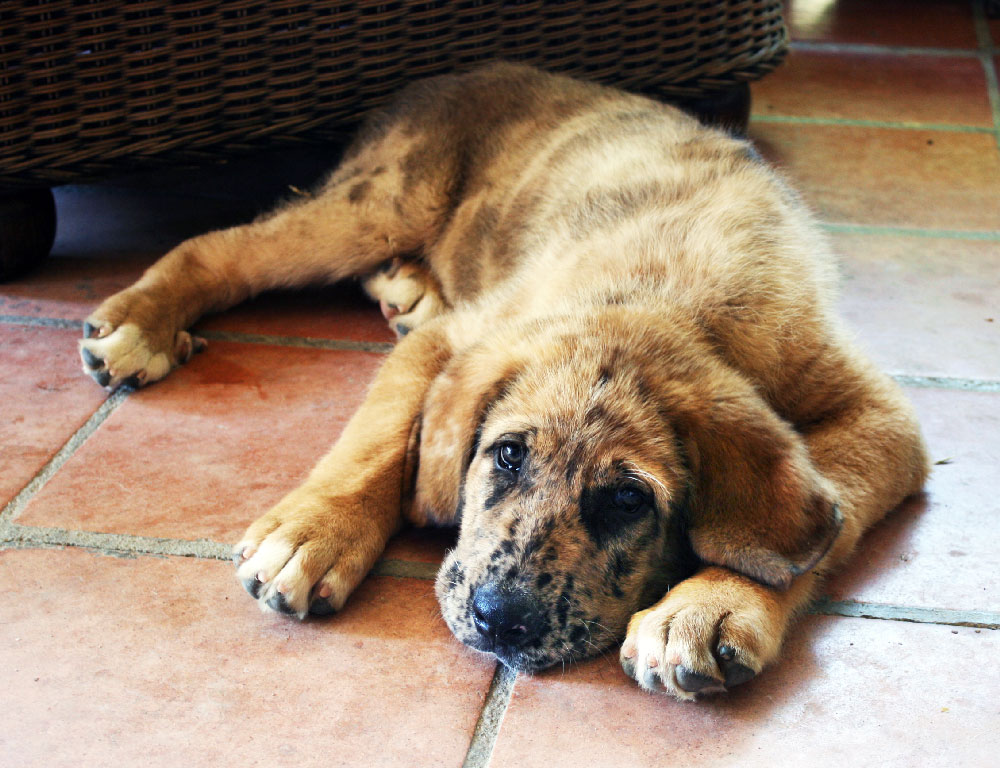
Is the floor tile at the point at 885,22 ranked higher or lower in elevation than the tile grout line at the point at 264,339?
lower

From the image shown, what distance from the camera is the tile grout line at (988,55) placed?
477 cm

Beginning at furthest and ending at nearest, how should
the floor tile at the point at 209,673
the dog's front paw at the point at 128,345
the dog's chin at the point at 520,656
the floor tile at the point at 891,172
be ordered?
the floor tile at the point at 891,172 → the dog's front paw at the point at 128,345 → the dog's chin at the point at 520,656 → the floor tile at the point at 209,673

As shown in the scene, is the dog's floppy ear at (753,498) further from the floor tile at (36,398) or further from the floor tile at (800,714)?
the floor tile at (36,398)

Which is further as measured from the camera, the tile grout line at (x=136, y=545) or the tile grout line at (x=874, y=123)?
the tile grout line at (x=874, y=123)

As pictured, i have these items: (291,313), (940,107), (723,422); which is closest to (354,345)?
(291,313)

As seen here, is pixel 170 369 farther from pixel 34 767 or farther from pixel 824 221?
pixel 824 221

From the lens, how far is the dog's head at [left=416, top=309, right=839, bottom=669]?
5.53 ft

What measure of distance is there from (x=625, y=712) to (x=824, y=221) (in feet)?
7.87

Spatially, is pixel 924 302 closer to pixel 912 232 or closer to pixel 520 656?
pixel 912 232

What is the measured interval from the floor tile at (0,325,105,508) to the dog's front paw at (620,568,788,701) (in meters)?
1.30

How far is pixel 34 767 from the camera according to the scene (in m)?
1.50

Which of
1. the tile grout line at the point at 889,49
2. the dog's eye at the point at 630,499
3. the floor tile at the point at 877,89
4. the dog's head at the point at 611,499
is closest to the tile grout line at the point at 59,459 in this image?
the dog's head at the point at 611,499

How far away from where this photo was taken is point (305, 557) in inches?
72.5

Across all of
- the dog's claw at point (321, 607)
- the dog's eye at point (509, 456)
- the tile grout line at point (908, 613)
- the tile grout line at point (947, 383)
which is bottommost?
the tile grout line at point (947, 383)
